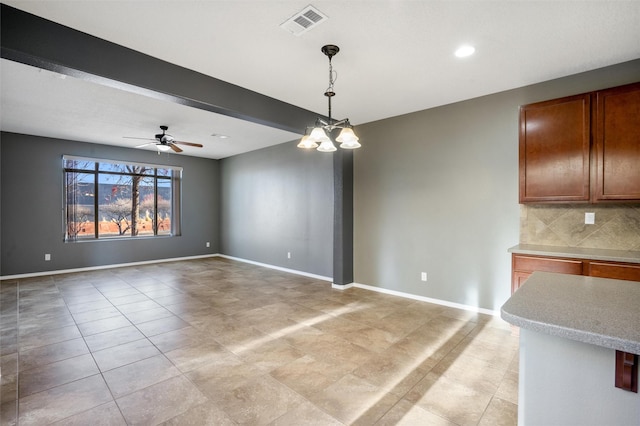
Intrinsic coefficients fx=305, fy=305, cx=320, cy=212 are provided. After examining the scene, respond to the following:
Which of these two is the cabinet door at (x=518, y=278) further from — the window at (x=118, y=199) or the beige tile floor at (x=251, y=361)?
the window at (x=118, y=199)

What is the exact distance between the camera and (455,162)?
13.4 feet

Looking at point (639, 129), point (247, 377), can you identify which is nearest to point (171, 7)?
point (247, 377)

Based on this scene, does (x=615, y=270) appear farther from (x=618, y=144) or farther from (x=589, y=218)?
(x=618, y=144)

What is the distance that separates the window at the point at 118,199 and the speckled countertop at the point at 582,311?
8051 mm

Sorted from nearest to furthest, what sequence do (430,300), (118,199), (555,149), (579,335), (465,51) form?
(579,335)
(465,51)
(555,149)
(430,300)
(118,199)

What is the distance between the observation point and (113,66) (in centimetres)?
268

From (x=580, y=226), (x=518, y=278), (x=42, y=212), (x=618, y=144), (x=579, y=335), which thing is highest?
(x=618, y=144)

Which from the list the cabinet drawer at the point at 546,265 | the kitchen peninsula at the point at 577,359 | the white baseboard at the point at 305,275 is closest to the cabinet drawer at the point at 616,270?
the cabinet drawer at the point at 546,265

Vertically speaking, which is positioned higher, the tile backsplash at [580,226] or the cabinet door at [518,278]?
the tile backsplash at [580,226]

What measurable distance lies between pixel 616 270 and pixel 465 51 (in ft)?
7.71

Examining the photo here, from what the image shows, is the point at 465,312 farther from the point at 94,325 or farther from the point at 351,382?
the point at 94,325

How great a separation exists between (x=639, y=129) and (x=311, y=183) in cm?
455

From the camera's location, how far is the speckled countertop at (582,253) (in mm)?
2650

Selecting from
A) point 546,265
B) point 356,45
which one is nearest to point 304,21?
point 356,45
